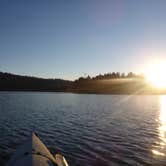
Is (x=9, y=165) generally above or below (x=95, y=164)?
above

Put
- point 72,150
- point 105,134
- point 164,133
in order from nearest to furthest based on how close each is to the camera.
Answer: point 72,150
point 105,134
point 164,133

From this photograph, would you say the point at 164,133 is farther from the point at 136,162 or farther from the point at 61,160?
the point at 61,160

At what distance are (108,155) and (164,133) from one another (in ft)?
50.3

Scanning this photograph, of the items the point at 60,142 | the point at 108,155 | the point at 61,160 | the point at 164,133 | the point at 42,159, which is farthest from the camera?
the point at 164,133

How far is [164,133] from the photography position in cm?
3438

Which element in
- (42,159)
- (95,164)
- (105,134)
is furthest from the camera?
(105,134)

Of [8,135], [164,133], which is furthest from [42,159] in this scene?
[164,133]

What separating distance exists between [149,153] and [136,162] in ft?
10.9

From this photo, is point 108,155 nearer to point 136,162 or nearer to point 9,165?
point 136,162

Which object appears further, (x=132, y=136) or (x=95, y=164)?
(x=132, y=136)

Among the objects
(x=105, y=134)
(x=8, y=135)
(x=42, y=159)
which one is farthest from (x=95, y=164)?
(x=8, y=135)

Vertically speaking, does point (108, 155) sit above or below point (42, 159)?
below

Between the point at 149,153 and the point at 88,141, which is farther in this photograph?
the point at 88,141

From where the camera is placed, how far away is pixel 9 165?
53.2ft
